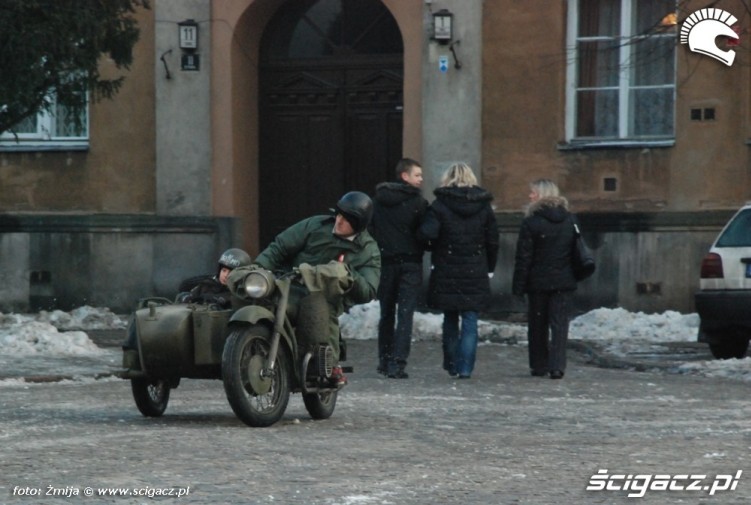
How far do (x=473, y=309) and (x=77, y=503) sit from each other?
291 inches

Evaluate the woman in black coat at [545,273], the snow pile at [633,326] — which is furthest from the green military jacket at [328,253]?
the snow pile at [633,326]

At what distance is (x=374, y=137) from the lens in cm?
2320

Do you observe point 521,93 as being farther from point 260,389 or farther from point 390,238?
point 260,389

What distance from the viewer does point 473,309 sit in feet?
47.3

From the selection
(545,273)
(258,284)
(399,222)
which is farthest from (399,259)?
(258,284)

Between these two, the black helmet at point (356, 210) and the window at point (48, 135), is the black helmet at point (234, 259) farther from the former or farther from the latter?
the window at point (48, 135)

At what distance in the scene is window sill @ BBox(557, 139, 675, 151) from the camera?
839 inches

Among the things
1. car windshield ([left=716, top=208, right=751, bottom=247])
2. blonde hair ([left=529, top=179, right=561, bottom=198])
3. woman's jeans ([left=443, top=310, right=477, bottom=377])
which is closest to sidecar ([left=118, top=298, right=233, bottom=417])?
woman's jeans ([left=443, top=310, right=477, bottom=377])

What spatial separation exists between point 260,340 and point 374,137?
43.3ft

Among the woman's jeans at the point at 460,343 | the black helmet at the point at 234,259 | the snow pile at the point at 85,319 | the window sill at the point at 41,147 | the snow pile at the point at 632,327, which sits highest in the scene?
the window sill at the point at 41,147

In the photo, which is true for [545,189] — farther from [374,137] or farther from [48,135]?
[48,135]

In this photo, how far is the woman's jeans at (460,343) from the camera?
1451 cm

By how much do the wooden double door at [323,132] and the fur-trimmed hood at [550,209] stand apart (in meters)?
8.15

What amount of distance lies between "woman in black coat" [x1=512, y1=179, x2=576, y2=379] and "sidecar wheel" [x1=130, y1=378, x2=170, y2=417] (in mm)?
4472
